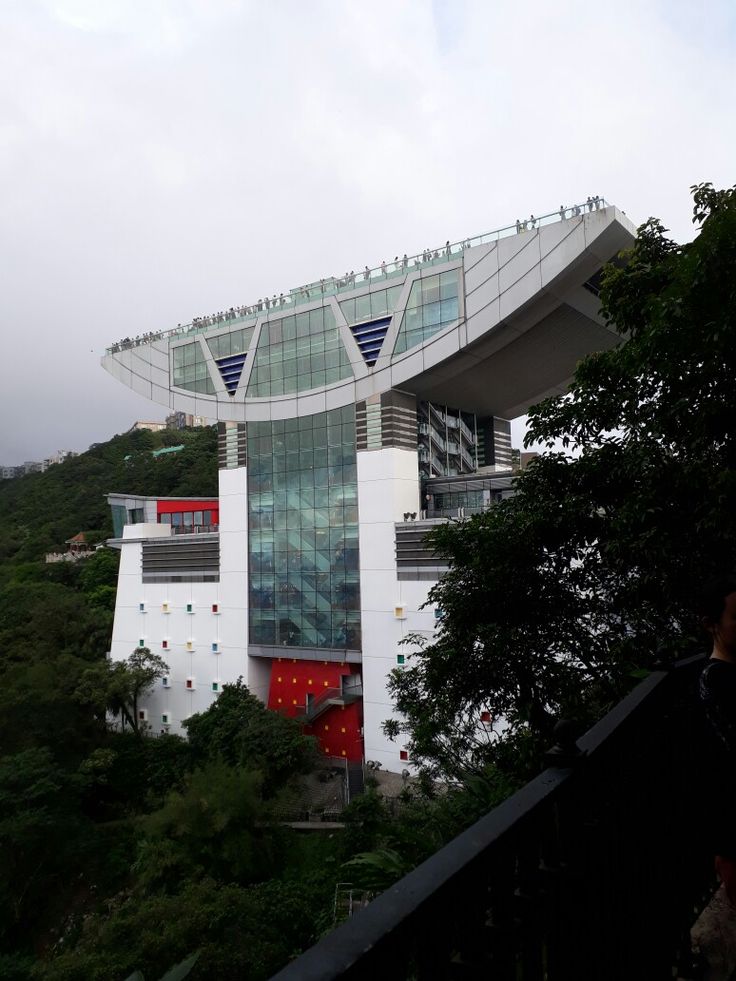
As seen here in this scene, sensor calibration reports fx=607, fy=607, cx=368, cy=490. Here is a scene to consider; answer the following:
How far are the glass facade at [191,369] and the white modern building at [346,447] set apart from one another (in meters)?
0.07

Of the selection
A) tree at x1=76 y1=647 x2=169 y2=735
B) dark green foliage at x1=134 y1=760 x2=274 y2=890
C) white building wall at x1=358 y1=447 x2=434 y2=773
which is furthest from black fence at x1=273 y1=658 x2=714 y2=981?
tree at x1=76 y1=647 x2=169 y2=735

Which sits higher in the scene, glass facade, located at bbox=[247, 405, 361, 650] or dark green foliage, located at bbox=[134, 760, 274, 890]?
glass facade, located at bbox=[247, 405, 361, 650]

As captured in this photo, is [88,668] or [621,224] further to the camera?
[88,668]

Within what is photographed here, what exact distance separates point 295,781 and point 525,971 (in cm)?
1675

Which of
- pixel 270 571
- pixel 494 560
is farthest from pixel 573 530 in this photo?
pixel 270 571

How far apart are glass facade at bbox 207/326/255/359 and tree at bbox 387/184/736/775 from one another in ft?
52.8

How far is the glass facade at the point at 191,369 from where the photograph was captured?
22391mm

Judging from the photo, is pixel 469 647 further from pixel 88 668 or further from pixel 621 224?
pixel 88 668

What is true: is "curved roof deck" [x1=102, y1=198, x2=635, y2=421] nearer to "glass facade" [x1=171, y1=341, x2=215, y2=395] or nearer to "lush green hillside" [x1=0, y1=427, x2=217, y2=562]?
"glass facade" [x1=171, y1=341, x2=215, y2=395]

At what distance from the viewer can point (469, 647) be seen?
715 centimetres

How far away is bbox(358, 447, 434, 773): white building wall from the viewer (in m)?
18.2

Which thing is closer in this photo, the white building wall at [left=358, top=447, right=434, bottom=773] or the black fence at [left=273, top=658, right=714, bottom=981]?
the black fence at [left=273, top=658, right=714, bottom=981]

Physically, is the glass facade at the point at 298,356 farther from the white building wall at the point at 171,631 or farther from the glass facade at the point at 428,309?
the white building wall at the point at 171,631

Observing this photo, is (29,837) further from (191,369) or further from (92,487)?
(92,487)
